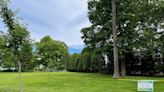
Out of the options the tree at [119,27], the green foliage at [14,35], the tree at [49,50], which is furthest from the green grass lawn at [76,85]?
the tree at [49,50]

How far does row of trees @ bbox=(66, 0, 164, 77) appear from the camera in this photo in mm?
26672

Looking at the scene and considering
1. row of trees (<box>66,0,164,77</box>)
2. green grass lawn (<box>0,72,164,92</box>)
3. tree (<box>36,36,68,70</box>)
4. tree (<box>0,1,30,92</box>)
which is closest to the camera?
tree (<box>0,1,30,92</box>)

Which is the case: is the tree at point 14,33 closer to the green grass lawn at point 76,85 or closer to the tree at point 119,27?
the green grass lawn at point 76,85

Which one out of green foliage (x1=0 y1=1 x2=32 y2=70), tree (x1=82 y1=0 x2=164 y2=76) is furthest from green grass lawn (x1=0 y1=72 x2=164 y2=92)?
tree (x1=82 y1=0 x2=164 y2=76)

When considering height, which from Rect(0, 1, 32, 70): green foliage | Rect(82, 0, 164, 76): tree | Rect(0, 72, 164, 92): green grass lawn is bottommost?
Rect(0, 72, 164, 92): green grass lawn

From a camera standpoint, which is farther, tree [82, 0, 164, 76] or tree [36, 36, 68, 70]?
tree [36, 36, 68, 70]

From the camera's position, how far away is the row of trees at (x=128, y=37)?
87.5 feet

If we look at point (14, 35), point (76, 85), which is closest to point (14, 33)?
point (14, 35)

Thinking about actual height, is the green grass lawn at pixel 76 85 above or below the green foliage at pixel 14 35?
below

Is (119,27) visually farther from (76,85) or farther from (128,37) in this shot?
(76,85)

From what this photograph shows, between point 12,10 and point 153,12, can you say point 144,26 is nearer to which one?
point 153,12

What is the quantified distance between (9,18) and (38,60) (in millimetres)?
A: 50132

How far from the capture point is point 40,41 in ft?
214

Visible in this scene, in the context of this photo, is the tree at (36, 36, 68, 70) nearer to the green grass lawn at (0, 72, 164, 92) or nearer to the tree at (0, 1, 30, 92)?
the green grass lawn at (0, 72, 164, 92)
